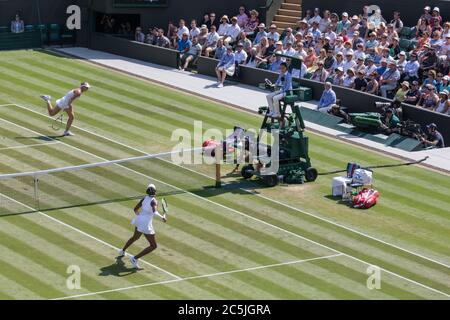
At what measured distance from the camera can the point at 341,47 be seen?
43.2 metres

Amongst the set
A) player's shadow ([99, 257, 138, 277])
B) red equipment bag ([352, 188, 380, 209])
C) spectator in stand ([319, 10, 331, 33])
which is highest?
spectator in stand ([319, 10, 331, 33])

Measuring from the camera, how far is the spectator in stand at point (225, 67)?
44.1 m

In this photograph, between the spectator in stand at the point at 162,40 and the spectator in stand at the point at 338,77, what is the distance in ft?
31.1

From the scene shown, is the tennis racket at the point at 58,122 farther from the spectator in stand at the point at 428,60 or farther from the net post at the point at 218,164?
the spectator in stand at the point at 428,60

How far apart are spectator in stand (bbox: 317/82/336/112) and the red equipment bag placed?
8931mm

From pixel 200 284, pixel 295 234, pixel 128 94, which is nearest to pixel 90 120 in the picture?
pixel 128 94

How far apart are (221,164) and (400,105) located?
7336mm

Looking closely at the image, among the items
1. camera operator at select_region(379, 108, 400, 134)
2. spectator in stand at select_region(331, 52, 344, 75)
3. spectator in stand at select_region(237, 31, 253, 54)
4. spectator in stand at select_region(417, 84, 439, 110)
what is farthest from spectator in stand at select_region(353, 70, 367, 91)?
spectator in stand at select_region(237, 31, 253, 54)

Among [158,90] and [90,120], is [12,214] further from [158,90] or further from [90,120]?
[158,90]

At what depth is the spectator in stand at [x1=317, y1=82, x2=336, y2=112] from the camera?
39.8 meters

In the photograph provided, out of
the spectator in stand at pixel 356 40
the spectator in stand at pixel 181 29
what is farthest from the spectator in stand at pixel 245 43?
the spectator in stand at pixel 356 40

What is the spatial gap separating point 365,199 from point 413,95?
8.91 meters

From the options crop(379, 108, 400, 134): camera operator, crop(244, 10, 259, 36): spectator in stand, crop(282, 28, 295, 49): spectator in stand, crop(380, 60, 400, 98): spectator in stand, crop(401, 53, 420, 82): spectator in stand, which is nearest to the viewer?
crop(379, 108, 400, 134): camera operator

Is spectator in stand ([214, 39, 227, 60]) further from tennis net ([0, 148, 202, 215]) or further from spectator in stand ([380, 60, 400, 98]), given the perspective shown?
tennis net ([0, 148, 202, 215])
